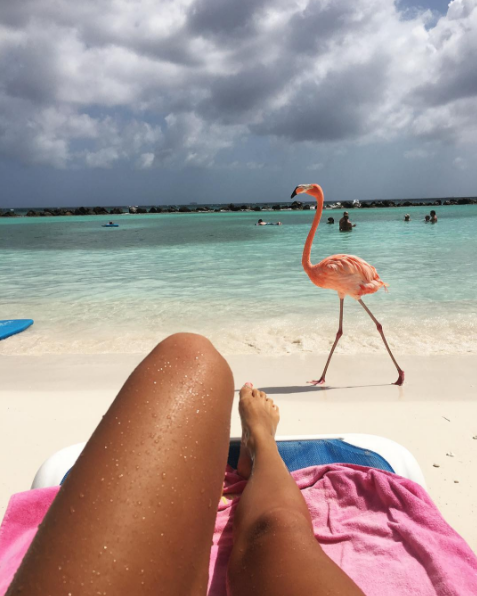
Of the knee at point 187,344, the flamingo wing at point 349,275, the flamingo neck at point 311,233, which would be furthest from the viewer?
the flamingo neck at point 311,233

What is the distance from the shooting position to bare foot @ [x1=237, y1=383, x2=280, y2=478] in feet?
6.74

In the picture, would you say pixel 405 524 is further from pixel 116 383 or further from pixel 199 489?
pixel 116 383

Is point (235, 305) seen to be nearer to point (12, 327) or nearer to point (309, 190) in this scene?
point (309, 190)

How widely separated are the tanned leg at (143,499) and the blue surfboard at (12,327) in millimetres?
5764

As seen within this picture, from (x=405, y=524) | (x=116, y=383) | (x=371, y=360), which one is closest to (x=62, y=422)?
(x=116, y=383)

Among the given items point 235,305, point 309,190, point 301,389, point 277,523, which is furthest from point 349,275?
point 235,305

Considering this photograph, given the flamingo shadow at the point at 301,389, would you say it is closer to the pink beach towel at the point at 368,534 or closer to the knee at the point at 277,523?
the pink beach towel at the point at 368,534

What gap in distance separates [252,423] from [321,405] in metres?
1.47

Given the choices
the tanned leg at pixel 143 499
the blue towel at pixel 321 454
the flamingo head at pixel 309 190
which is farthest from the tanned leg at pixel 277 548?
the flamingo head at pixel 309 190

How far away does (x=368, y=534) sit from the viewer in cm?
167

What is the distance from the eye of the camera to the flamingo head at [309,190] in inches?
191

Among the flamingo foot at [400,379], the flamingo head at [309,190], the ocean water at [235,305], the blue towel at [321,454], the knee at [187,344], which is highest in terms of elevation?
the flamingo head at [309,190]

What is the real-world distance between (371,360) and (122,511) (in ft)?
14.4

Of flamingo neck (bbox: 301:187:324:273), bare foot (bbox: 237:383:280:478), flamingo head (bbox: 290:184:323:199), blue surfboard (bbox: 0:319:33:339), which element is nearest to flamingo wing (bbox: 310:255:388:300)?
flamingo neck (bbox: 301:187:324:273)
